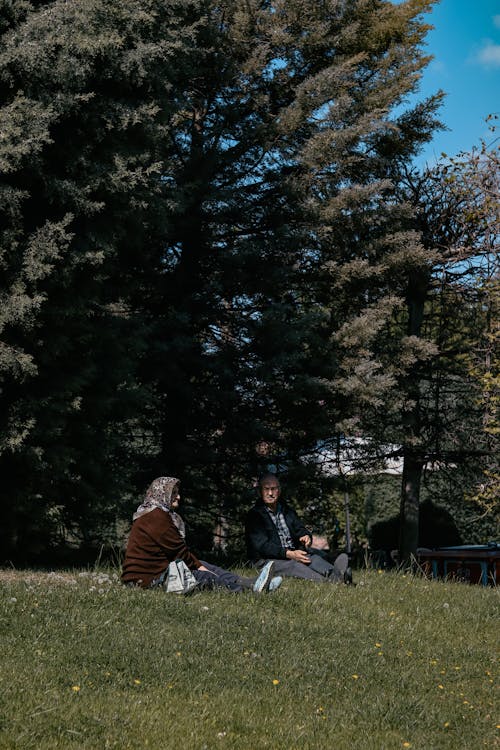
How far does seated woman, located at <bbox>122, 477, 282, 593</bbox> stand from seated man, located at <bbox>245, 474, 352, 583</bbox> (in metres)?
1.21

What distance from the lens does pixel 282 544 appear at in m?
10.1

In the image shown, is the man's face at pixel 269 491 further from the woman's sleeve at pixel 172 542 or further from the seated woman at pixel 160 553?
the woman's sleeve at pixel 172 542

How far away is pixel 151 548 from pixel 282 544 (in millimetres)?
2124

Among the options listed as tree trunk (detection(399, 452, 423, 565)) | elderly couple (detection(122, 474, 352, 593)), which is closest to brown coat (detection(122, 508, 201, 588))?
elderly couple (detection(122, 474, 352, 593))

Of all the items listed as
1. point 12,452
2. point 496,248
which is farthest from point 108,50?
point 496,248

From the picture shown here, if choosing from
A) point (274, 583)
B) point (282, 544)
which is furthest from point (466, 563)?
point (274, 583)

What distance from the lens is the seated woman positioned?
8.36 meters

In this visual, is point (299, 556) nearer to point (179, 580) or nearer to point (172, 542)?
point (172, 542)

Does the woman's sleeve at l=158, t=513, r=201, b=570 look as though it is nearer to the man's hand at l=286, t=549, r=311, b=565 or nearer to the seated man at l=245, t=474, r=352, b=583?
the seated man at l=245, t=474, r=352, b=583

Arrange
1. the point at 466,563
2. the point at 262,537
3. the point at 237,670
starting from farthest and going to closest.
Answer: the point at 466,563 → the point at 262,537 → the point at 237,670

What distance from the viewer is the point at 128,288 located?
10.9 m

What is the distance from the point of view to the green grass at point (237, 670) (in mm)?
4734

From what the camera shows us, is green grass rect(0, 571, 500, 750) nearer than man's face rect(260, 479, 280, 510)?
Yes

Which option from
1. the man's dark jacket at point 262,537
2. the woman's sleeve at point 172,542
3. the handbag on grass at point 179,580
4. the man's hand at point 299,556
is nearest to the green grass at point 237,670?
the handbag on grass at point 179,580
